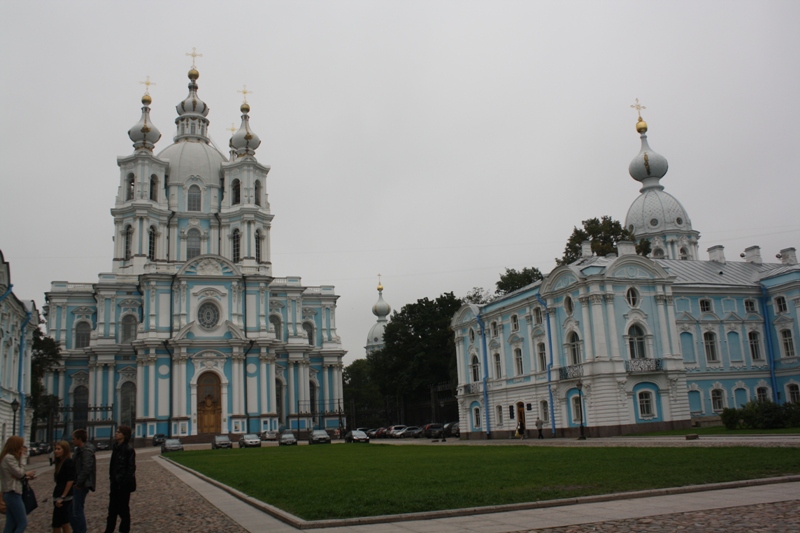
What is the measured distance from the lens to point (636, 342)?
40812 mm

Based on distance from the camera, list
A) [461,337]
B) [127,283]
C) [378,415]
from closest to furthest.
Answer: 1. [461,337]
2. [127,283]
3. [378,415]

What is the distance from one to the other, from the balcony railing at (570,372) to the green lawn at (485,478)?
17.9 m

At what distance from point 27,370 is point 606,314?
31559mm

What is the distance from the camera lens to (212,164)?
72312 mm

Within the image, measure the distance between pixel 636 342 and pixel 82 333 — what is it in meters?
A: 48.4

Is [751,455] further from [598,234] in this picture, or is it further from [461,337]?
[598,234]

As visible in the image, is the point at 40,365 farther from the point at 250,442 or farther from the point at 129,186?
the point at 129,186

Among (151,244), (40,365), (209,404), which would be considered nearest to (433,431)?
(209,404)

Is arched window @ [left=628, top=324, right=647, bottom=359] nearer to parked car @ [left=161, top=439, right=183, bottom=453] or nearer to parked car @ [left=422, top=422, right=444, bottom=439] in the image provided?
parked car @ [left=422, top=422, right=444, bottom=439]

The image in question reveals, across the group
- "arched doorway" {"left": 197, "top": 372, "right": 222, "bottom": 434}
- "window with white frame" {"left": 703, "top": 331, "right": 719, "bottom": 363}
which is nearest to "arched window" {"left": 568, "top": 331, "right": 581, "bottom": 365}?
"window with white frame" {"left": 703, "top": 331, "right": 719, "bottom": 363}

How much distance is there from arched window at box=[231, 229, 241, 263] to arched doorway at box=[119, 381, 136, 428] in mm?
14123

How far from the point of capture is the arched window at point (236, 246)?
6969 centimetres

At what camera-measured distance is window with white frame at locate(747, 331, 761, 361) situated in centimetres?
4516

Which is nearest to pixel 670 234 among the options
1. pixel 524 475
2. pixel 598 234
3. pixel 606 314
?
pixel 598 234
